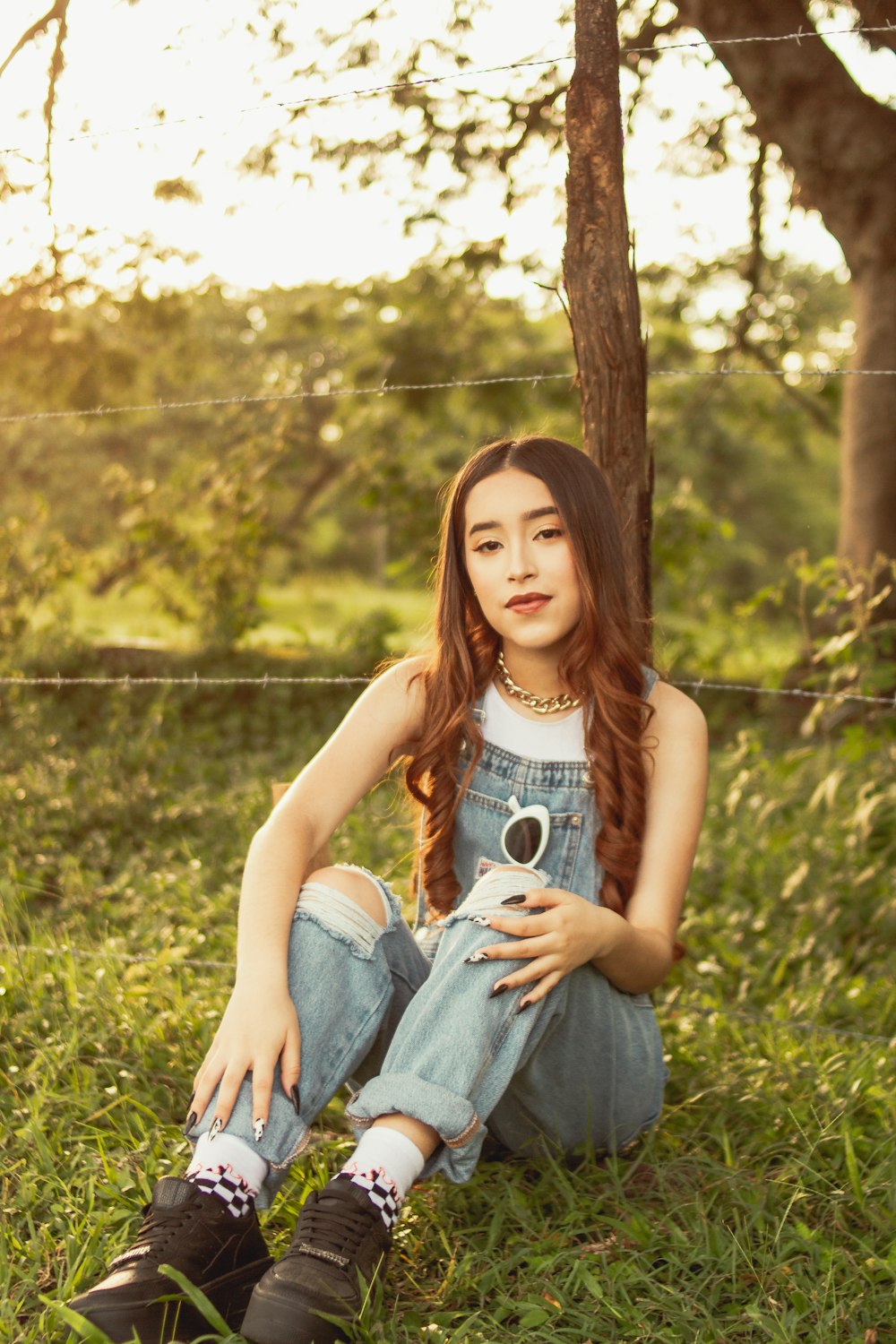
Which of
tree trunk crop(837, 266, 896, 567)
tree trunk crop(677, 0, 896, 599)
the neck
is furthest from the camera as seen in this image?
tree trunk crop(837, 266, 896, 567)

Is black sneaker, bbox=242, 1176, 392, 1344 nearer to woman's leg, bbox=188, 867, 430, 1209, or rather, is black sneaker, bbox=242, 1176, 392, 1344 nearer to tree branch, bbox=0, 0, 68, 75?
woman's leg, bbox=188, 867, 430, 1209

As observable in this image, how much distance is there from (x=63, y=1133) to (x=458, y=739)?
94 centimetres

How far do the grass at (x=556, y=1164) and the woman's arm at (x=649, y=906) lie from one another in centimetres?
38

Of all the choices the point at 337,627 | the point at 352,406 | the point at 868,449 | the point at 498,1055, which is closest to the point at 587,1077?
the point at 498,1055

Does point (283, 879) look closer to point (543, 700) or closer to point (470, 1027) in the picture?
point (470, 1027)

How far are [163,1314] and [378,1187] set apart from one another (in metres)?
0.29

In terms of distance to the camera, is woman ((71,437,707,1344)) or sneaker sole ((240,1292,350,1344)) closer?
sneaker sole ((240,1292,350,1344))

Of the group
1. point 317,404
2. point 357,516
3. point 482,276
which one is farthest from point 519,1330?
point 357,516

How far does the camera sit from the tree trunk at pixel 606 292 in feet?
7.28

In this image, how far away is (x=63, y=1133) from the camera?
2008 millimetres

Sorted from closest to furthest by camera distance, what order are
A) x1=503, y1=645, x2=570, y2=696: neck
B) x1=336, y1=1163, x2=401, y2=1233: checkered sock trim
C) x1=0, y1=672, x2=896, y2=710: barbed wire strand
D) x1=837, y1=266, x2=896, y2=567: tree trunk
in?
x1=336, y1=1163, x2=401, y2=1233: checkered sock trim < x1=503, y1=645, x2=570, y2=696: neck < x1=0, y1=672, x2=896, y2=710: barbed wire strand < x1=837, y1=266, x2=896, y2=567: tree trunk

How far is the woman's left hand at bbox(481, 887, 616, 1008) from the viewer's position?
1558 millimetres

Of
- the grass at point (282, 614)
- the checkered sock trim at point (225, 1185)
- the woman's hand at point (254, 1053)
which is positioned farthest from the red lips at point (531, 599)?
the checkered sock trim at point (225, 1185)

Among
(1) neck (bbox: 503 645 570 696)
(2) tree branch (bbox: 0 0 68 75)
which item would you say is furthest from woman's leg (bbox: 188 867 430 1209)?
(2) tree branch (bbox: 0 0 68 75)
